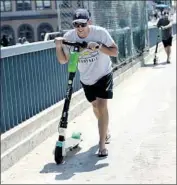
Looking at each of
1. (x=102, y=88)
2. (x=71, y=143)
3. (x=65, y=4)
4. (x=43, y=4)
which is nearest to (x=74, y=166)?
(x=71, y=143)

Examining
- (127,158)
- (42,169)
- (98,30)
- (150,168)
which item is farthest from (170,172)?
(98,30)

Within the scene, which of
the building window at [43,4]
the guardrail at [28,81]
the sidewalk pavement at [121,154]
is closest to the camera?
the sidewalk pavement at [121,154]

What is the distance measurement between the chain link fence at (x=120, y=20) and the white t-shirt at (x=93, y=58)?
420cm

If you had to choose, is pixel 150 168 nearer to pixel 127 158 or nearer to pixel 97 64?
pixel 127 158

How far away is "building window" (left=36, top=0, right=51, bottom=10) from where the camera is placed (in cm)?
6950

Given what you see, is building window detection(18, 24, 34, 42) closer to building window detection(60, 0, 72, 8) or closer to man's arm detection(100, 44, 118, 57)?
building window detection(60, 0, 72, 8)

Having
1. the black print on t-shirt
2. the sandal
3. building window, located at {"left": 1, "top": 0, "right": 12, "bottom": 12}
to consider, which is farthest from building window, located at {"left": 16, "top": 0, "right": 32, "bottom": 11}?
the sandal

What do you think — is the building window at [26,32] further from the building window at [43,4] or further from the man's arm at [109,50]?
the man's arm at [109,50]

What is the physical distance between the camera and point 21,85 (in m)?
5.90

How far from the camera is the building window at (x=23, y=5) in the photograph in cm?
6831

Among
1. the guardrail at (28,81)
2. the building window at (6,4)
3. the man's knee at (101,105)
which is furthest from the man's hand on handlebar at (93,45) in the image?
the building window at (6,4)

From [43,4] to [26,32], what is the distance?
17.2 ft

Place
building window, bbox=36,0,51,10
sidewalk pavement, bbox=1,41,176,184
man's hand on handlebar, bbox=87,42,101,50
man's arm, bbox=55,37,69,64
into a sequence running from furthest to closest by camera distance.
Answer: building window, bbox=36,0,51,10
man's arm, bbox=55,37,69,64
man's hand on handlebar, bbox=87,42,101,50
sidewalk pavement, bbox=1,41,176,184

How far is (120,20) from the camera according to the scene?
12.1 meters
